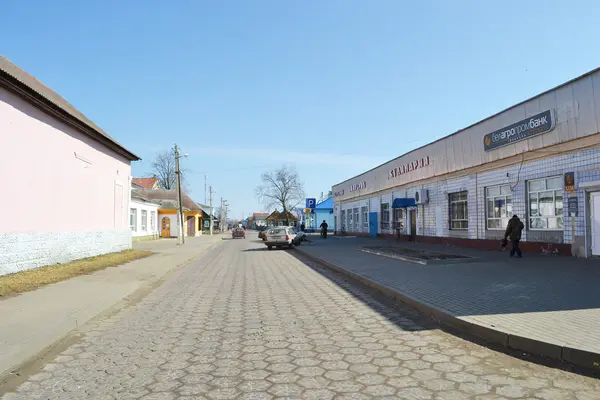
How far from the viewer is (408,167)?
28.7 meters

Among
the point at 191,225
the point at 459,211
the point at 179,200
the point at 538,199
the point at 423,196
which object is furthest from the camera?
the point at 191,225

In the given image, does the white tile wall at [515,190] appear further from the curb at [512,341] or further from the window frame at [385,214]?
the curb at [512,341]

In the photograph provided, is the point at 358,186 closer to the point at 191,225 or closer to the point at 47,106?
the point at 191,225

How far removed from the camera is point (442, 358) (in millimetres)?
5047

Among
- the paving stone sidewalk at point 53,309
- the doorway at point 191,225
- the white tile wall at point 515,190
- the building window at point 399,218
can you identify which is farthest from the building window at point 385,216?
the doorway at point 191,225

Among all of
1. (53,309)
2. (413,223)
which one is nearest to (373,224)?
(413,223)

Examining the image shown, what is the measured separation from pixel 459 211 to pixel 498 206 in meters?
3.45

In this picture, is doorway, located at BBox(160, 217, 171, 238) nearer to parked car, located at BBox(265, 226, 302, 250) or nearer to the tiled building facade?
parked car, located at BBox(265, 226, 302, 250)

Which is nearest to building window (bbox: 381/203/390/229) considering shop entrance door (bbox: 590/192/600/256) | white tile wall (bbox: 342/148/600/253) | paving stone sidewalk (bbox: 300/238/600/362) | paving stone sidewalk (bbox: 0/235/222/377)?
white tile wall (bbox: 342/148/600/253)

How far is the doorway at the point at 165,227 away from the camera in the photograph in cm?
4803

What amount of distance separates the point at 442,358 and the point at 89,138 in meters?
17.6

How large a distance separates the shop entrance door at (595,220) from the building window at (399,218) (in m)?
15.7

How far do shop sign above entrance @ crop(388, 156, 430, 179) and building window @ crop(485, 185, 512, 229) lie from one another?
6.49 meters

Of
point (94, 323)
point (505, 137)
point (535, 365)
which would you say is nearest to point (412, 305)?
point (535, 365)
